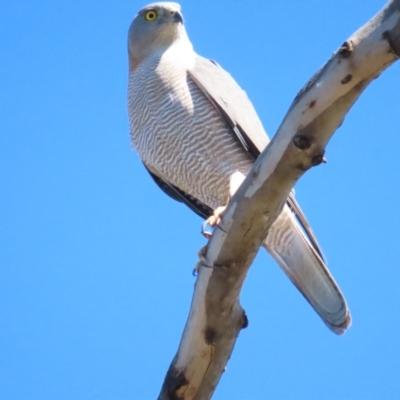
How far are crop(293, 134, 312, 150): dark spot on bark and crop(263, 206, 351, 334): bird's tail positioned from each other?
1653 millimetres

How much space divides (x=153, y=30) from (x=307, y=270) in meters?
2.51

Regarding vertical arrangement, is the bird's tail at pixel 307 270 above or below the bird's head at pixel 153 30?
below

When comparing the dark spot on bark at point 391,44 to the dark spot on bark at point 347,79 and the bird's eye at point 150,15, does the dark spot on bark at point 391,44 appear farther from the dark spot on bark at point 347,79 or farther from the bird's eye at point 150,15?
the bird's eye at point 150,15

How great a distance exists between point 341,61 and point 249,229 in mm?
1014

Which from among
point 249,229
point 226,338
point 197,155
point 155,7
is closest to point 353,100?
point 249,229

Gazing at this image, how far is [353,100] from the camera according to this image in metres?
3.39

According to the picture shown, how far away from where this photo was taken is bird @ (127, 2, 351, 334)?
5145 millimetres

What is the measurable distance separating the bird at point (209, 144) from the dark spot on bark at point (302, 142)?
147 cm

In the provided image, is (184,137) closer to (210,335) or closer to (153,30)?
(153,30)

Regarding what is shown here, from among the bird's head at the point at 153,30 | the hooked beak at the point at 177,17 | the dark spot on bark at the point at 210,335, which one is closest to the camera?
the dark spot on bark at the point at 210,335

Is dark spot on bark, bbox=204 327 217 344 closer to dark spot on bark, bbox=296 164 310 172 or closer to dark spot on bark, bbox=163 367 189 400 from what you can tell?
dark spot on bark, bbox=163 367 189 400

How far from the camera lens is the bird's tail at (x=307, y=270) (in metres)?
4.81

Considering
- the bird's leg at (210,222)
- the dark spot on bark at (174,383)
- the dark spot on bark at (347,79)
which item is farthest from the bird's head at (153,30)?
the dark spot on bark at (347,79)

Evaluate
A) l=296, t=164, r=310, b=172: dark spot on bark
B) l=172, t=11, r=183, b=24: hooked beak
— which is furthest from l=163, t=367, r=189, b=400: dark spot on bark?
l=172, t=11, r=183, b=24: hooked beak
